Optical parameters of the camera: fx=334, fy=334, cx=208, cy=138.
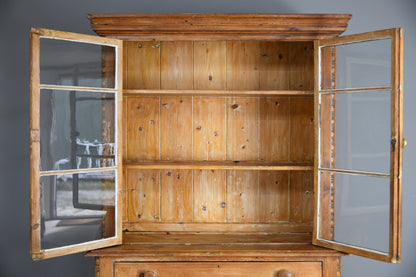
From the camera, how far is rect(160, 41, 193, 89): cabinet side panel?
2.22 metres

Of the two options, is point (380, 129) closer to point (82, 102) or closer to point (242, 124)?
point (242, 124)

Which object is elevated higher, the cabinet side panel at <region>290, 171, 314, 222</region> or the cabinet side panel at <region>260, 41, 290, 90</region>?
the cabinet side panel at <region>260, 41, 290, 90</region>

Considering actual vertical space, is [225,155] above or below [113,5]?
below

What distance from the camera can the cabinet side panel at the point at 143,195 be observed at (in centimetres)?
224

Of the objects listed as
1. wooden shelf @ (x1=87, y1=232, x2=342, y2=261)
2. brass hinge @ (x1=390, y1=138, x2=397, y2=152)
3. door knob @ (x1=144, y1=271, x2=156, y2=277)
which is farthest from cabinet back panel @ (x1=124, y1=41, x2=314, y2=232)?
brass hinge @ (x1=390, y1=138, x2=397, y2=152)

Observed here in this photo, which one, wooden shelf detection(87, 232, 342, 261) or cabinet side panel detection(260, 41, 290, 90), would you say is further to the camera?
cabinet side panel detection(260, 41, 290, 90)

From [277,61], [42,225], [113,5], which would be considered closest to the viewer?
[42,225]

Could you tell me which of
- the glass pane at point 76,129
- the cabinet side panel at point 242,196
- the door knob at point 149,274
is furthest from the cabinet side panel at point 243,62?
the door knob at point 149,274

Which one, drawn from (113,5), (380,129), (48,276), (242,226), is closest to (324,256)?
(242,226)

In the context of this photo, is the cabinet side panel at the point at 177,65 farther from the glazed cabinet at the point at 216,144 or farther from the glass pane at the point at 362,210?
the glass pane at the point at 362,210

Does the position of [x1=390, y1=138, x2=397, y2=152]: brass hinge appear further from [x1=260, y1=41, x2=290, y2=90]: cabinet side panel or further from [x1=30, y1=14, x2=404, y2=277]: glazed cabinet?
[x1=260, y1=41, x2=290, y2=90]: cabinet side panel

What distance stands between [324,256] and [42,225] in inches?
59.4

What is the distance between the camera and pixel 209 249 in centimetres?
187

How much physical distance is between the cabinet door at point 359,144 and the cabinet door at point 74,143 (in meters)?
1.15
